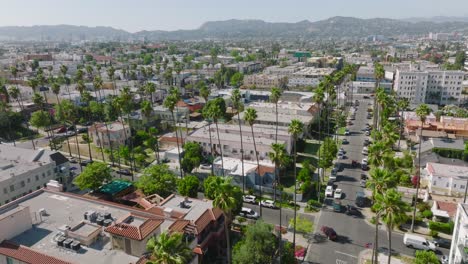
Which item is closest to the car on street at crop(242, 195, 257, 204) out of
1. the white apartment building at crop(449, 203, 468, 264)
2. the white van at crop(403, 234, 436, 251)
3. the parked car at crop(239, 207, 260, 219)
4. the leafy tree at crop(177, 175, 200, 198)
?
the parked car at crop(239, 207, 260, 219)

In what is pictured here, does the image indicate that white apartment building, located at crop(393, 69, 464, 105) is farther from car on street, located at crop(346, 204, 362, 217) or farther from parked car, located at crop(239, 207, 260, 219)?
parked car, located at crop(239, 207, 260, 219)

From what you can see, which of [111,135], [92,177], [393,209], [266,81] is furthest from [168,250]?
[266,81]

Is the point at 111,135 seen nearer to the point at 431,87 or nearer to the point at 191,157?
the point at 191,157

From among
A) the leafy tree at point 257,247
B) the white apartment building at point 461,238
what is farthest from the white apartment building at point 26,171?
the white apartment building at point 461,238

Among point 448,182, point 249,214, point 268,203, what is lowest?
point 268,203

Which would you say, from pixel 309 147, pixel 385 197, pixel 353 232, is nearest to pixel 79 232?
pixel 385 197

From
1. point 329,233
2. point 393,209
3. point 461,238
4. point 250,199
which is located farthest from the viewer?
point 250,199

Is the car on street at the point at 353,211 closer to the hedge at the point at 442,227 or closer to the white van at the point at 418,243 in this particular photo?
the white van at the point at 418,243
